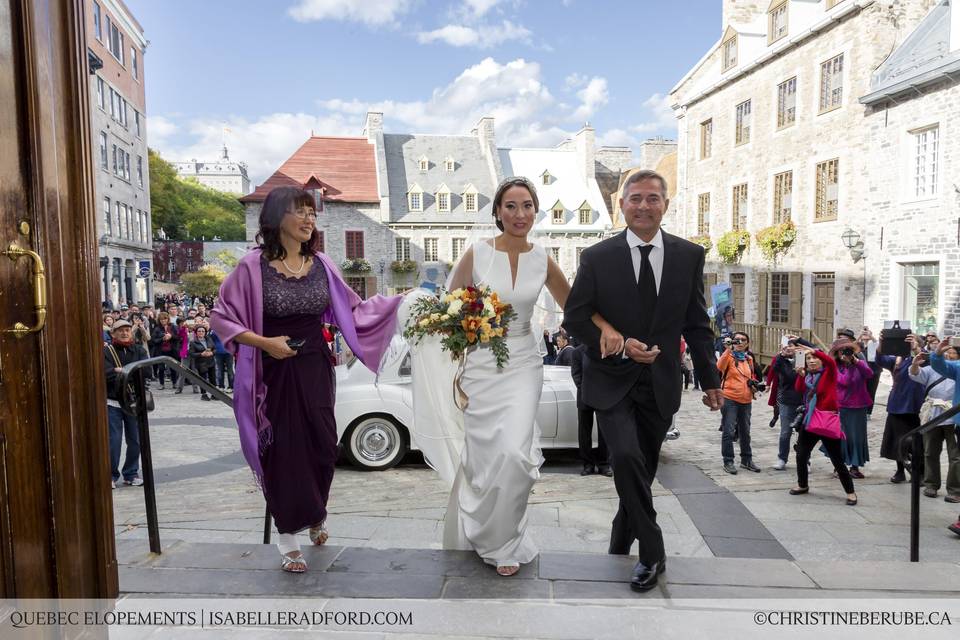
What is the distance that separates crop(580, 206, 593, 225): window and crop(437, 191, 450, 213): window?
8172 mm

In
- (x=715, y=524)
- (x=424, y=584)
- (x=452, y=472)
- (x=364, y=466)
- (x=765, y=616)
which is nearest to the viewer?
(x=765, y=616)

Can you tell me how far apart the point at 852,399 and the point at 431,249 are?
33.5 meters

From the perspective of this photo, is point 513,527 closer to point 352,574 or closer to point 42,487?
point 352,574

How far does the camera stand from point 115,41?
113ft

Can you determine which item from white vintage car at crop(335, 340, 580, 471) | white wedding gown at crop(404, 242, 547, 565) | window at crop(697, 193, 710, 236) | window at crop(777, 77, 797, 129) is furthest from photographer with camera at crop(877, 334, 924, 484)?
window at crop(697, 193, 710, 236)

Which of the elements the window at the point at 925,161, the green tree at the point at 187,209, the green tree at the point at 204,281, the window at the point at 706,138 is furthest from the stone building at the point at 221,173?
the window at the point at 925,161

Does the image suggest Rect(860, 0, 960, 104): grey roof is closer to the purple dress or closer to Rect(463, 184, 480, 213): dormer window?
the purple dress

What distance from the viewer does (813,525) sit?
229 inches

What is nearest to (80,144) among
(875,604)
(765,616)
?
(765,616)

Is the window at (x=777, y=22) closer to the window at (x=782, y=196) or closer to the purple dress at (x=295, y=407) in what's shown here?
the window at (x=782, y=196)

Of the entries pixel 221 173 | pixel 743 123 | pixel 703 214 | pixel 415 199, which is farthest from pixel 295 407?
pixel 221 173

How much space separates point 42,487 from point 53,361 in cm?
45

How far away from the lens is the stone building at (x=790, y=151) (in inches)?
661

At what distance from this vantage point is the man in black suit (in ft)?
11.0
